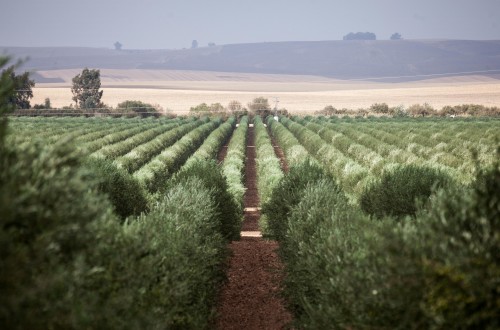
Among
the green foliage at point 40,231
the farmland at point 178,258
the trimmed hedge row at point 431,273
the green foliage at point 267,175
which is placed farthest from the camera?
the green foliage at point 267,175

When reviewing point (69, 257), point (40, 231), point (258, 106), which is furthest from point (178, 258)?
point (258, 106)

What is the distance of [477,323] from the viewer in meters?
8.52

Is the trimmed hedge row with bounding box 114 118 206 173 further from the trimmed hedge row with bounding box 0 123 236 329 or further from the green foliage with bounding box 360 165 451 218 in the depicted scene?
the trimmed hedge row with bounding box 0 123 236 329

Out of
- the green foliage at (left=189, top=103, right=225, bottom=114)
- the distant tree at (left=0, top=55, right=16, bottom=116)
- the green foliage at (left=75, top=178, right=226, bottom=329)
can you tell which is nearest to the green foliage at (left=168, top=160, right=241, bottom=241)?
the green foliage at (left=75, top=178, right=226, bottom=329)

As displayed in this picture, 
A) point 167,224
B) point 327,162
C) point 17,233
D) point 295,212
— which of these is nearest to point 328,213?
point 295,212

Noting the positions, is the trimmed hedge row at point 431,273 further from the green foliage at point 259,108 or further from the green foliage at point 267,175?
the green foliage at point 259,108

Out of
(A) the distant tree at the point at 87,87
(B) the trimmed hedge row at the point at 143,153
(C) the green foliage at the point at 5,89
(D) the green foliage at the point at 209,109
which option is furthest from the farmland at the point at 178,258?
(A) the distant tree at the point at 87,87

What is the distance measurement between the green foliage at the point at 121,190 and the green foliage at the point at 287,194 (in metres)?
5.08

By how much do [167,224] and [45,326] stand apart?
5942 millimetres

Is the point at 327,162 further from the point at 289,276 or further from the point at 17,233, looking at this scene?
the point at 17,233

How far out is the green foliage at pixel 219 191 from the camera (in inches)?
902

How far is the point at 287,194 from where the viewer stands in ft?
72.8

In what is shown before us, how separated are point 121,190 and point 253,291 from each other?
5.95 meters

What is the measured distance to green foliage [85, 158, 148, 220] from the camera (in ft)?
67.9
